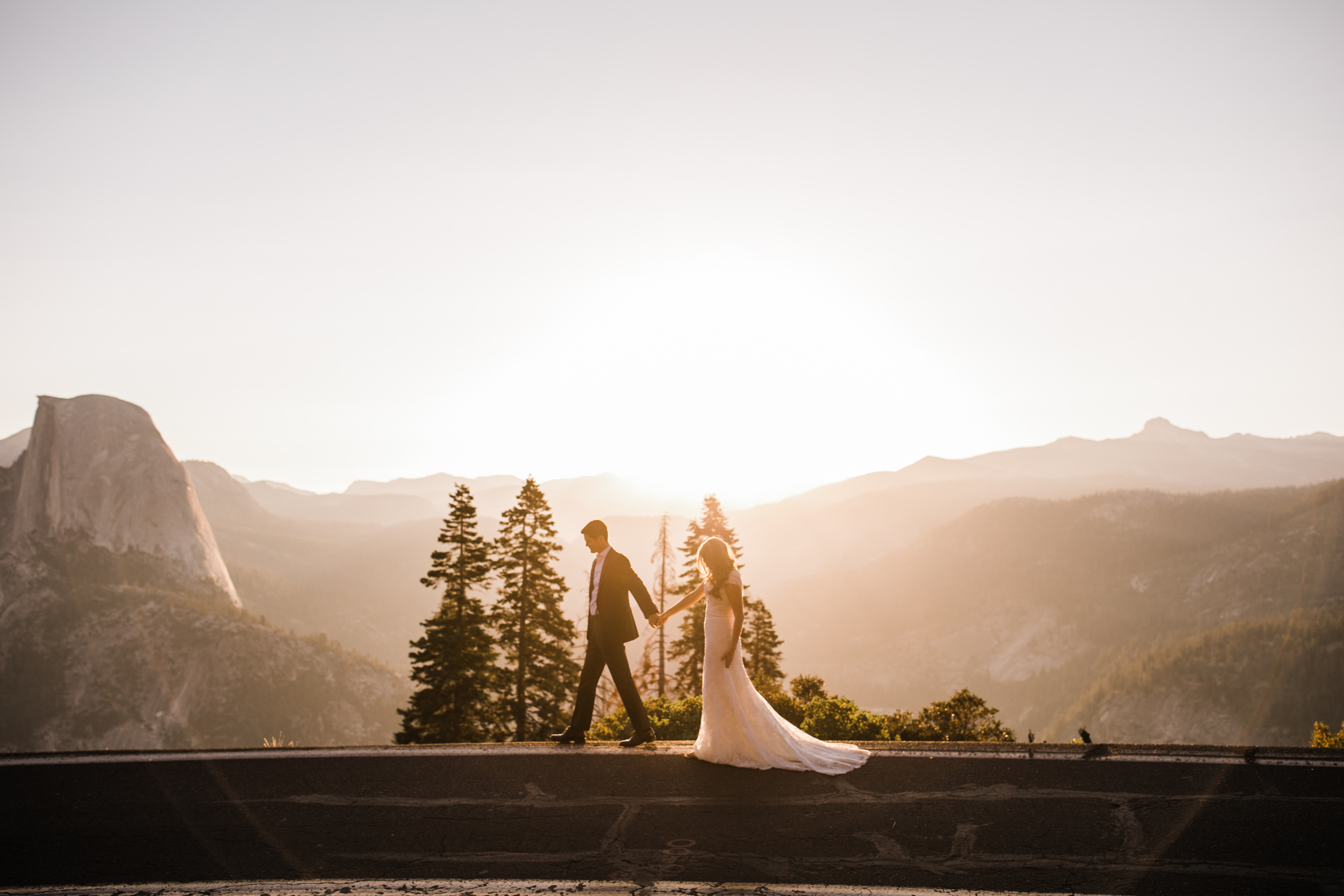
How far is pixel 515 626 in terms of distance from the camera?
33969 millimetres

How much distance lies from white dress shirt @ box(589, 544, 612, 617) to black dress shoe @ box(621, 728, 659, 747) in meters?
1.62

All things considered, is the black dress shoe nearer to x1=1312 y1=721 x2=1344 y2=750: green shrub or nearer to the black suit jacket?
the black suit jacket

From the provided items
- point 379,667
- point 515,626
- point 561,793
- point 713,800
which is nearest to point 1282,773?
point 713,800

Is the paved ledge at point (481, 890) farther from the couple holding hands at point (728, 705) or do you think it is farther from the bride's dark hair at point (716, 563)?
the bride's dark hair at point (716, 563)

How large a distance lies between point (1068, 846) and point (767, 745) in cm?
310

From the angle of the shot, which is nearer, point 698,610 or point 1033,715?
point 698,610

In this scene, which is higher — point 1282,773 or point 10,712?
point 1282,773

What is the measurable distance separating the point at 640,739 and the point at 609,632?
142cm

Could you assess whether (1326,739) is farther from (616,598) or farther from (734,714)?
(616,598)

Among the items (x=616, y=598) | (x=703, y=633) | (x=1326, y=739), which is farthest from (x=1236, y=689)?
(x=616, y=598)

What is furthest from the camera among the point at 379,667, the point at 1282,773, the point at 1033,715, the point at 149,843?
the point at 1033,715

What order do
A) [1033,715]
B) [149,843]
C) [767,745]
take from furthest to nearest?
[1033,715]
[767,745]
[149,843]

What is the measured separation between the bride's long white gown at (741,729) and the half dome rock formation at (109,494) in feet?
607

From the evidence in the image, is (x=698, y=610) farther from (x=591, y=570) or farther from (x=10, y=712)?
(x=10, y=712)
